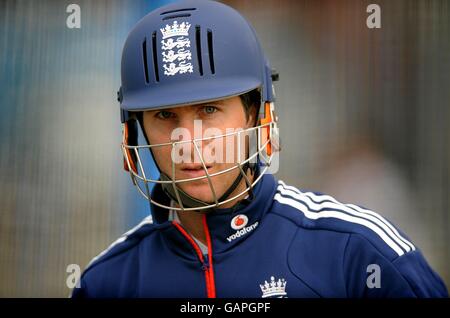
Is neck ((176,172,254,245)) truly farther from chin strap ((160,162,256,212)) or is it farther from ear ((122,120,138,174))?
ear ((122,120,138,174))

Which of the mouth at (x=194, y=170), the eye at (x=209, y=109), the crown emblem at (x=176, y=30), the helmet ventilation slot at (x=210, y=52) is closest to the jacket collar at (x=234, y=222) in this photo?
the mouth at (x=194, y=170)

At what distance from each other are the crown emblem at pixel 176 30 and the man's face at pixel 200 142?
21 cm

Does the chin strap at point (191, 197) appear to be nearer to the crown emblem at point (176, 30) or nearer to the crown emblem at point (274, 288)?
the crown emblem at point (274, 288)

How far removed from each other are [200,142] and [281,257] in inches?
16.2

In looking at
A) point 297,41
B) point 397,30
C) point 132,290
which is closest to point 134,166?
point 132,290

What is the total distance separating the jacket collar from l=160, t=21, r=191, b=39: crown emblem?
50 centimetres

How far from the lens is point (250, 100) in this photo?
1.80 metres

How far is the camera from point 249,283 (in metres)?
1.75

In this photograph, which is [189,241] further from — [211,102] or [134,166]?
[211,102]

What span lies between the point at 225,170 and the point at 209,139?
10cm

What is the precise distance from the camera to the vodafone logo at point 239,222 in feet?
5.71

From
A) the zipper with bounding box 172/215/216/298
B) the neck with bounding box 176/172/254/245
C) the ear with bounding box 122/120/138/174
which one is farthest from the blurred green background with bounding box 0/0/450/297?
the zipper with bounding box 172/215/216/298

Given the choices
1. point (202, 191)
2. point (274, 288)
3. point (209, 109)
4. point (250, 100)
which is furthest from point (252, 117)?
point (274, 288)

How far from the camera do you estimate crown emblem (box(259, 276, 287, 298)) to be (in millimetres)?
1711
